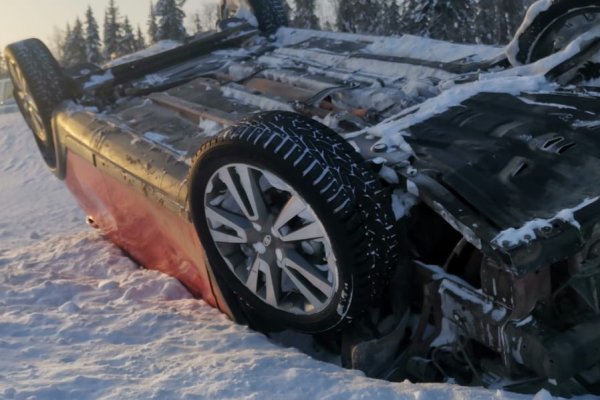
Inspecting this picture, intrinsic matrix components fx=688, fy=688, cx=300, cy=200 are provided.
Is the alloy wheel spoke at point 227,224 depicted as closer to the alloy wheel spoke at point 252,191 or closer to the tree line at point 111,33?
the alloy wheel spoke at point 252,191

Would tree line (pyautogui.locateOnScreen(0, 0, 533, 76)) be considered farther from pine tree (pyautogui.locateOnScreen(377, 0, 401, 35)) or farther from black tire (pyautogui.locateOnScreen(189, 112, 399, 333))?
black tire (pyautogui.locateOnScreen(189, 112, 399, 333))

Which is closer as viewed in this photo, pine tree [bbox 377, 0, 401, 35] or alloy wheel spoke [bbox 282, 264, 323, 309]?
alloy wheel spoke [bbox 282, 264, 323, 309]

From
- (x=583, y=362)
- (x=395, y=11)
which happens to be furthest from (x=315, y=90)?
(x=395, y=11)

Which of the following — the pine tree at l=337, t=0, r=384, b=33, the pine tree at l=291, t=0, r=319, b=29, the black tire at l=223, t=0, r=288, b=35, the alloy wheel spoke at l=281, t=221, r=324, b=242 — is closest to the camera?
the alloy wheel spoke at l=281, t=221, r=324, b=242

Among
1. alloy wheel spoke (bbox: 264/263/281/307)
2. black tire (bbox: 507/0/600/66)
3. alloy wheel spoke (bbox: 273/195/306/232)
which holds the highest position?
black tire (bbox: 507/0/600/66)

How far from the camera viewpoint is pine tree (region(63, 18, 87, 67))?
54.8 m

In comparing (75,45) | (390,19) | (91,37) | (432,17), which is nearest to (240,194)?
(432,17)

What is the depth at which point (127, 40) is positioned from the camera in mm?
58250

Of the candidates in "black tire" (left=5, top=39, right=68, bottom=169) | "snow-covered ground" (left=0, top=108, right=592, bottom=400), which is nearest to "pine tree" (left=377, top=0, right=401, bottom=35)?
"black tire" (left=5, top=39, right=68, bottom=169)

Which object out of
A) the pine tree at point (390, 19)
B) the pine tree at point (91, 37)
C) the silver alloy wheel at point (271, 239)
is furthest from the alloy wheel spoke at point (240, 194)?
the pine tree at point (91, 37)

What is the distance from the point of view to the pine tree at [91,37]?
2082 inches

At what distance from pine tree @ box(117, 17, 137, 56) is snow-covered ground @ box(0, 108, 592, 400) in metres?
53.2

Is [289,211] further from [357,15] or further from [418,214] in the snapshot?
[357,15]

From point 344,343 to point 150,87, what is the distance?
3.73 metres
